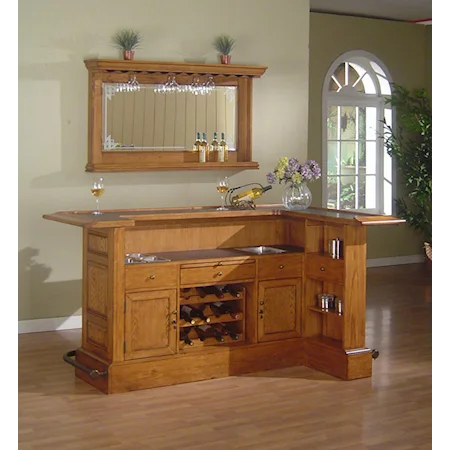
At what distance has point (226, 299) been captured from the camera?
15.8ft

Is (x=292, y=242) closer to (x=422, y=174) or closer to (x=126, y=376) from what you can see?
(x=126, y=376)

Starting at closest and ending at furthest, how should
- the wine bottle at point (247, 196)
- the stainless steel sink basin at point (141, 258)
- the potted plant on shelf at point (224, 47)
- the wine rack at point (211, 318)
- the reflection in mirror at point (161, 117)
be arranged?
1. the stainless steel sink basin at point (141, 258)
2. the wine rack at point (211, 318)
3. the wine bottle at point (247, 196)
4. the reflection in mirror at point (161, 117)
5. the potted plant on shelf at point (224, 47)

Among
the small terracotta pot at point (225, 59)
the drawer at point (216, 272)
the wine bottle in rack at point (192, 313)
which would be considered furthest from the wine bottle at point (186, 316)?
the small terracotta pot at point (225, 59)

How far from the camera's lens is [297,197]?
523cm

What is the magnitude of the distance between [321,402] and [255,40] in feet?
11.5

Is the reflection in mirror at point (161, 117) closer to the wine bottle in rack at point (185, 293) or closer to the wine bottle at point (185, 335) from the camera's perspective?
the wine bottle in rack at point (185, 293)

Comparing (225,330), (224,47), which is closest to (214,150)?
(224,47)

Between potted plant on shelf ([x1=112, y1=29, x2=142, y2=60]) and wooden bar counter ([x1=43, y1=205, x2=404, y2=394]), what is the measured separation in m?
1.43

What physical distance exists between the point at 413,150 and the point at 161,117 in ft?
13.7

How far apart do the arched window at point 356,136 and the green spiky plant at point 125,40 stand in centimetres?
326

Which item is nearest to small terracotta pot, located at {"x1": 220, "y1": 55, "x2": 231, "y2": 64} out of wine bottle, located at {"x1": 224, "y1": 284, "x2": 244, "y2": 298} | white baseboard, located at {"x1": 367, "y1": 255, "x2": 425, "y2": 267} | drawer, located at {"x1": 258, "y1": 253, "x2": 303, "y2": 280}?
drawer, located at {"x1": 258, "y1": 253, "x2": 303, "y2": 280}

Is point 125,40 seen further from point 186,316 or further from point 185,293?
point 186,316

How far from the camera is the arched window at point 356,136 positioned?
888cm
